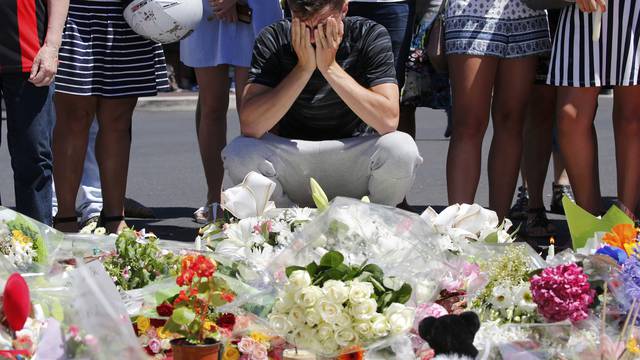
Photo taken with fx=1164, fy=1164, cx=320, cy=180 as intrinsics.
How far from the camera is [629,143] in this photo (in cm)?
490

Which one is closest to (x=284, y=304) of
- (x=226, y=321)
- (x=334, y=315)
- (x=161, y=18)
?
(x=334, y=315)

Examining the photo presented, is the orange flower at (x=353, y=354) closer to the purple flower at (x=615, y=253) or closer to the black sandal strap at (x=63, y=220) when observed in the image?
the purple flower at (x=615, y=253)

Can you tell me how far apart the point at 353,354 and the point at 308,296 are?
193 millimetres

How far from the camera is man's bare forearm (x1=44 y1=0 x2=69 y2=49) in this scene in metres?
4.50

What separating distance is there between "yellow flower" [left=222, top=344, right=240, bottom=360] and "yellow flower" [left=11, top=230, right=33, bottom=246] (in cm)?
74

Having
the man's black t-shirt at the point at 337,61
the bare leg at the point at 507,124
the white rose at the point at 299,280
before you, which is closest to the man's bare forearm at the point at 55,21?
the man's black t-shirt at the point at 337,61

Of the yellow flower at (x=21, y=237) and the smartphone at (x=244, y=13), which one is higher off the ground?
the smartphone at (x=244, y=13)

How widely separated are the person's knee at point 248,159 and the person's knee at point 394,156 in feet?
1.33

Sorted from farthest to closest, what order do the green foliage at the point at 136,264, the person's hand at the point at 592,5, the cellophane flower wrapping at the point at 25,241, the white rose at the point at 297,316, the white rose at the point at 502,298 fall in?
1. the person's hand at the point at 592,5
2. the green foliage at the point at 136,264
3. the cellophane flower wrapping at the point at 25,241
4. the white rose at the point at 502,298
5. the white rose at the point at 297,316

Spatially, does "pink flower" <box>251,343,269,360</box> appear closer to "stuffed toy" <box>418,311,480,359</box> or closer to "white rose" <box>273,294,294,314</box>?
"white rose" <box>273,294,294,314</box>

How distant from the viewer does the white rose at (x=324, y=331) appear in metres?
2.59

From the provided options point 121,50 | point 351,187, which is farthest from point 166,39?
point 351,187

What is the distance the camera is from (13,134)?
4.53 m

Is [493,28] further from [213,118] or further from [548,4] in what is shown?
[213,118]
